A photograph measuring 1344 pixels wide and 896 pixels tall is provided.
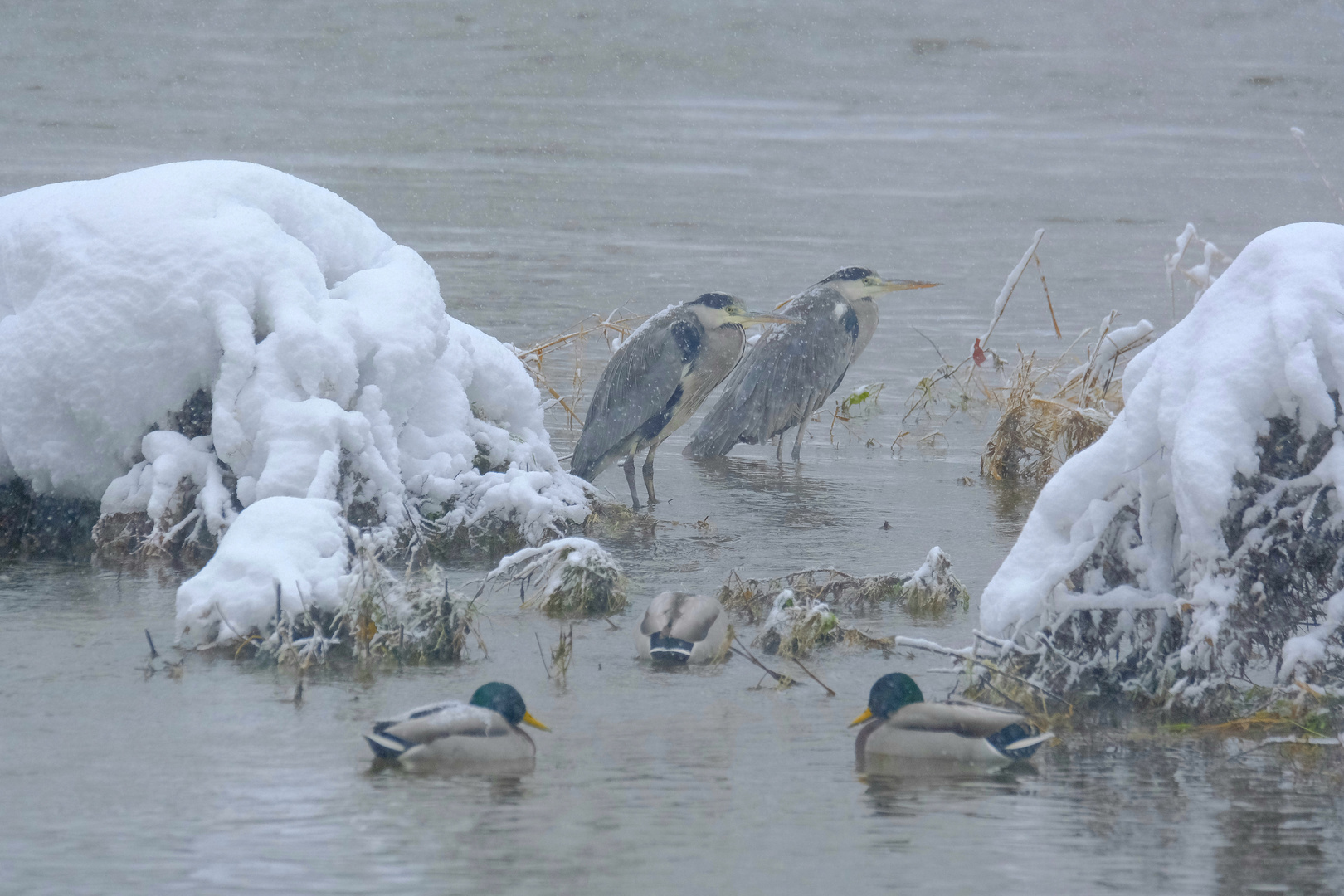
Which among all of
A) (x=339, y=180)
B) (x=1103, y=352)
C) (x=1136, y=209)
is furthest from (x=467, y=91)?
(x=1103, y=352)

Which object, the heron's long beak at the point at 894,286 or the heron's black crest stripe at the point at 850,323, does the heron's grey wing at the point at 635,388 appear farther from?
the heron's long beak at the point at 894,286

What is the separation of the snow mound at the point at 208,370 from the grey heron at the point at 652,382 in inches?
52.5

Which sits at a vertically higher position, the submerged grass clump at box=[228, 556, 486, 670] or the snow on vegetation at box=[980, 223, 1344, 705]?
the snow on vegetation at box=[980, 223, 1344, 705]

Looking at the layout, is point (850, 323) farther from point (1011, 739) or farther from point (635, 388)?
point (1011, 739)

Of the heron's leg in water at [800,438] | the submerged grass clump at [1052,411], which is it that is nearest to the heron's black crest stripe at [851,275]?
the heron's leg in water at [800,438]

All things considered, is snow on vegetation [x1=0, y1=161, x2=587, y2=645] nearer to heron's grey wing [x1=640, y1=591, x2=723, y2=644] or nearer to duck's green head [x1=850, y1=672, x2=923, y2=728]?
heron's grey wing [x1=640, y1=591, x2=723, y2=644]

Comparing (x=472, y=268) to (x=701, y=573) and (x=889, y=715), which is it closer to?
(x=701, y=573)

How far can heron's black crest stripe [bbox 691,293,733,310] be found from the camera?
1095 centimetres

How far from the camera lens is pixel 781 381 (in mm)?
12711

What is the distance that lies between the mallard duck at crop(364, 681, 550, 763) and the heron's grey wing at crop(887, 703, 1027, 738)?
1.19 meters

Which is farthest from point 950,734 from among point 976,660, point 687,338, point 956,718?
point 687,338

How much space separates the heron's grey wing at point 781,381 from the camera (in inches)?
495

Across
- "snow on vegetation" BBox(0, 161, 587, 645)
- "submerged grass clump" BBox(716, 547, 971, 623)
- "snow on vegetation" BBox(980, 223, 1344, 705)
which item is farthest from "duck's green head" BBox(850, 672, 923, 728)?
"snow on vegetation" BBox(0, 161, 587, 645)

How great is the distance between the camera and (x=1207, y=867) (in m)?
4.78
